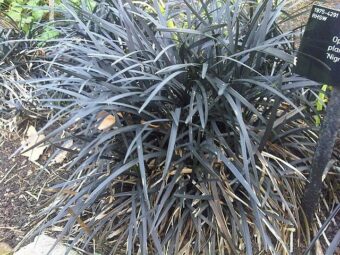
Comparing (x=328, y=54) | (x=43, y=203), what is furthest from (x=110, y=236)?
(x=328, y=54)

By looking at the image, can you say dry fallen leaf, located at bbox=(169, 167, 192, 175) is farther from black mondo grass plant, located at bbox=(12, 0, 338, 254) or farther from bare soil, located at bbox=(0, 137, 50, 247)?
bare soil, located at bbox=(0, 137, 50, 247)

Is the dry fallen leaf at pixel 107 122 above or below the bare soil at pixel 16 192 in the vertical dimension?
above

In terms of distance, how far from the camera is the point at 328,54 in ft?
6.34

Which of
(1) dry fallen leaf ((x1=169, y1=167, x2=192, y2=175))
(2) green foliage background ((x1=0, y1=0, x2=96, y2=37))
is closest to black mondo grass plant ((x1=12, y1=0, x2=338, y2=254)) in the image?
(1) dry fallen leaf ((x1=169, y1=167, x2=192, y2=175))

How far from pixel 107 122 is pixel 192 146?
1.49 feet

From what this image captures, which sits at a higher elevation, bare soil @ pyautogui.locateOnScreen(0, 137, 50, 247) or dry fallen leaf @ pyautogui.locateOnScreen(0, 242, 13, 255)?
bare soil @ pyautogui.locateOnScreen(0, 137, 50, 247)

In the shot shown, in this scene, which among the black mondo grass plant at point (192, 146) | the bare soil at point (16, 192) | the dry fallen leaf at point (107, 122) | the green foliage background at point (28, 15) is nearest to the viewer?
the black mondo grass plant at point (192, 146)

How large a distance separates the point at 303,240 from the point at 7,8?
3.45m

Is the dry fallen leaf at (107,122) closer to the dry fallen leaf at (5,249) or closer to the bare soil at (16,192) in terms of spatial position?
the bare soil at (16,192)

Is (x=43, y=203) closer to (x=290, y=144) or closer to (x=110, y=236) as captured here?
(x=110, y=236)

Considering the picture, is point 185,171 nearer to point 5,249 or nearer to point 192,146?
point 192,146

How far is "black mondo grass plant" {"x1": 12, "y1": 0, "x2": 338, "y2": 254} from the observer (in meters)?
2.17

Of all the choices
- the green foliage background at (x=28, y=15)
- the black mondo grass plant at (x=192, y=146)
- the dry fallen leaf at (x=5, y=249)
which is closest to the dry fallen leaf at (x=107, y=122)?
the black mondo grass plant at (x=192, y=146)

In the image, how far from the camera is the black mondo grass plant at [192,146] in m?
2.17
